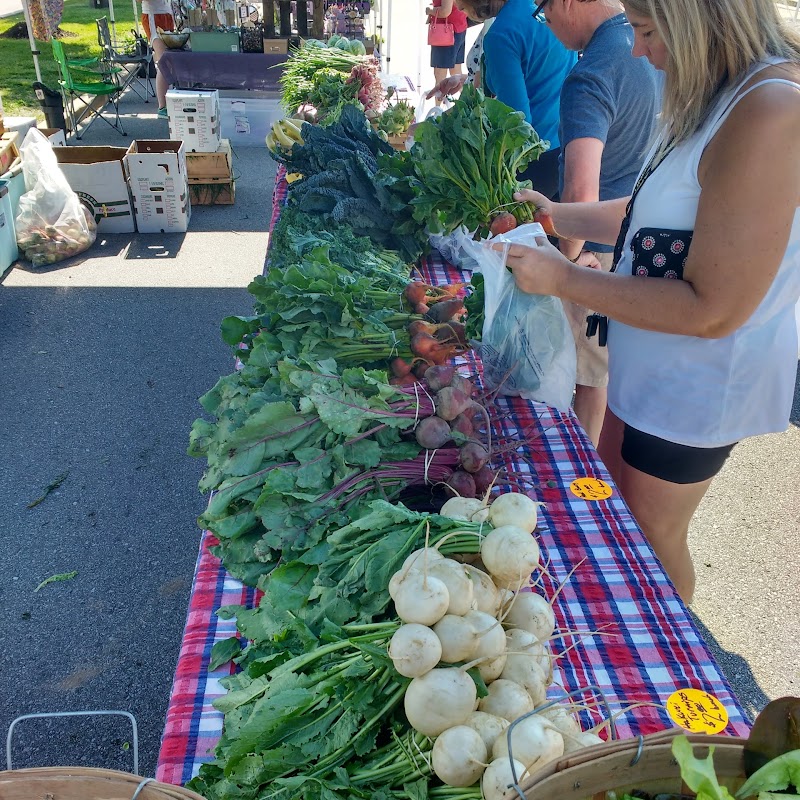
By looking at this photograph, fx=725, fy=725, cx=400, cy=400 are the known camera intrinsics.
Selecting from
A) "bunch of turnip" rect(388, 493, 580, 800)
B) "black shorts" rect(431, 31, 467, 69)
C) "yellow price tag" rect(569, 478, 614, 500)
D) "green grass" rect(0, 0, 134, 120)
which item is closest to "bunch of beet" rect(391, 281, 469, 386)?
"yellow price tag" rect(569, 478, 614, 500)

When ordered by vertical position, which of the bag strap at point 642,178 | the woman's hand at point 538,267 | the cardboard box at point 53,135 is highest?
the bag strap at point 642,178

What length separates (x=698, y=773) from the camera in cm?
86

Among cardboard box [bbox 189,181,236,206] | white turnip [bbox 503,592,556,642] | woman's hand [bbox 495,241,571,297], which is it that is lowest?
cardboard box [bbox 189,181,236,206]

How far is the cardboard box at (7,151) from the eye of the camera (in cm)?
535

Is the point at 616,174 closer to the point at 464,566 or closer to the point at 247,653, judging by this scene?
the point at 464,566

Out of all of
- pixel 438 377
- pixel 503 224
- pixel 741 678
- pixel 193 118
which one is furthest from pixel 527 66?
pixel 193 118

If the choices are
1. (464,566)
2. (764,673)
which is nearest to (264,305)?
(464,566)

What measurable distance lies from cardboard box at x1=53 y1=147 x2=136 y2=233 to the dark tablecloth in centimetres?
306

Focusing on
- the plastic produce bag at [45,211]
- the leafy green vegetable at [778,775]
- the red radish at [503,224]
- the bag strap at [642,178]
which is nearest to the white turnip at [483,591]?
the leafy green vegetable at [778,775]

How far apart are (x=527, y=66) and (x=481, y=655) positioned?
2.75m

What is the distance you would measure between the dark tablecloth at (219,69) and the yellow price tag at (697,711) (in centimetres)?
876

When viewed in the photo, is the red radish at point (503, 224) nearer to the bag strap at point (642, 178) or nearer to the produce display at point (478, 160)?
the produce display at point (478, 160)

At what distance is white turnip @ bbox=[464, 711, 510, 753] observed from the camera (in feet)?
3.51

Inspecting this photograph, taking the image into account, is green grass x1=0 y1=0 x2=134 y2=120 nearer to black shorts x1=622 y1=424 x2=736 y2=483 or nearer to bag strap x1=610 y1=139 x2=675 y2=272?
bag strap x1=610 y1=139 x2=675 y2=272
